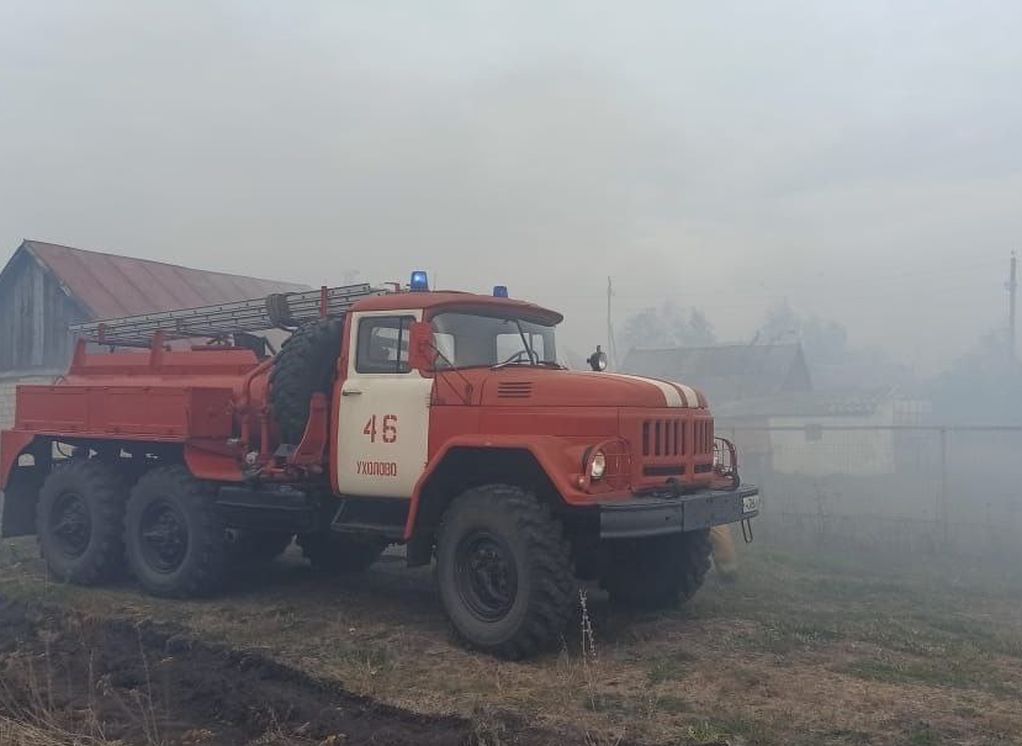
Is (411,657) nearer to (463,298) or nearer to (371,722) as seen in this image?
(371,722)

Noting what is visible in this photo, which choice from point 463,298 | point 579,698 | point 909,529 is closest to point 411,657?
point 579,698

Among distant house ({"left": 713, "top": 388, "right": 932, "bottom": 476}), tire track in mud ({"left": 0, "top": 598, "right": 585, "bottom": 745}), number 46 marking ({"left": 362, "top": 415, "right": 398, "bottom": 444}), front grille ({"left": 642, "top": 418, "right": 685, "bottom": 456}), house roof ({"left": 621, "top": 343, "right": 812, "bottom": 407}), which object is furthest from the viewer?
house roof ({"left": 621, "top": 343, "right": 812, "bottom": 407})

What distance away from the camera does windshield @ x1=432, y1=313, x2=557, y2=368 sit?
7.97m

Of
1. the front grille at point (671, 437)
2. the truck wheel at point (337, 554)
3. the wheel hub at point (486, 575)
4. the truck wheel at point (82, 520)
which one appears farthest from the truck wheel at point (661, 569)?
the truck wheel at point (82, 520)

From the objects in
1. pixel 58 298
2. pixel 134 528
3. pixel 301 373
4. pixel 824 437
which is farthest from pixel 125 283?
pixel 824 437

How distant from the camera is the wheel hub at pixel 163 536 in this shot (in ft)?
30.6

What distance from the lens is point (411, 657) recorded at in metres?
6.99

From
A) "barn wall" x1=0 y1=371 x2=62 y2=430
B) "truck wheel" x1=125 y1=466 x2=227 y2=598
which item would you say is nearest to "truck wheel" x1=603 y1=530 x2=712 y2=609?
"truck wheel" x1=125 y1=466 x2=227 y2=598

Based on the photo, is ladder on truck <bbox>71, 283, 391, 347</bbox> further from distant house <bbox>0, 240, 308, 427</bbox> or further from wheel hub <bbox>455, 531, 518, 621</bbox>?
distant house <bbox>0, 240, 308, 427</bbox>

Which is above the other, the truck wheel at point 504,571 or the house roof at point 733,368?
the house roof at point 733,368

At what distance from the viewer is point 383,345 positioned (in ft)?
26.9

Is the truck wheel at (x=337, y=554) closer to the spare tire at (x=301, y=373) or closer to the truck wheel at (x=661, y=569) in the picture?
the spare tire at (x=301, y=373)

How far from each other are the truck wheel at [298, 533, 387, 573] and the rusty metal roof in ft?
33.3

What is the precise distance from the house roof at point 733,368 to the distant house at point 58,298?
812 inches
